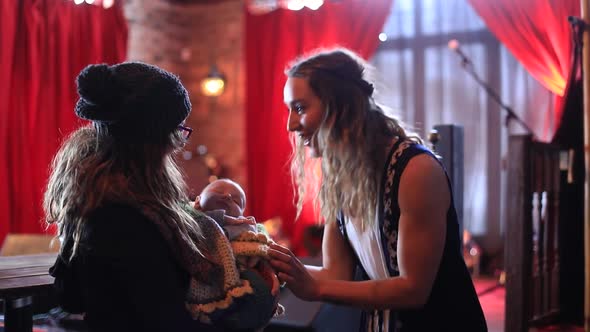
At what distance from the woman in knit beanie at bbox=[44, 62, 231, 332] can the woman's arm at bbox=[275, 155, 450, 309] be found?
299 millimetres

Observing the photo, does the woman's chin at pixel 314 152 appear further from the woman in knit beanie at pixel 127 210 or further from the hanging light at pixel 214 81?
the hanging light at pixel 214 81

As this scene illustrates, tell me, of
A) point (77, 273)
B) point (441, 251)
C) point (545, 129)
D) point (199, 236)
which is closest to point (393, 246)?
point (441, 251)

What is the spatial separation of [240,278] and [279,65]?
4.22 m

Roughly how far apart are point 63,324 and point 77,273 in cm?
228

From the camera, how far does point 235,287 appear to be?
116cm

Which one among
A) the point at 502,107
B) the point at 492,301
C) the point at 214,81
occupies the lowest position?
the point at 492,301

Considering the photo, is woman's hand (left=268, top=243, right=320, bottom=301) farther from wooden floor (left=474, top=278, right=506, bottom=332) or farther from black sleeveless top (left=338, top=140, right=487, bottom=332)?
wooden floor (left=474, top=278, right=506, bottom=332)

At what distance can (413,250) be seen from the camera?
1244mm

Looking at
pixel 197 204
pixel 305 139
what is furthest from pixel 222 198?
pixel 305 139

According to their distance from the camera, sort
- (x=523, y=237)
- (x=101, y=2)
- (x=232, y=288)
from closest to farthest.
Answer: (x=232, y=288) → (x=523, y=237) → (x=101, y=2)

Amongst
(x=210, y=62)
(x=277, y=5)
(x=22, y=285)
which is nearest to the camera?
(x=22, y=285)

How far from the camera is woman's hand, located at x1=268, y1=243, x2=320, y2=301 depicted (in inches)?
49.4

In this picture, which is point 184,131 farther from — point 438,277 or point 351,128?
point 438,277

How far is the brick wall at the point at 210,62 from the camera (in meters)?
5.50
